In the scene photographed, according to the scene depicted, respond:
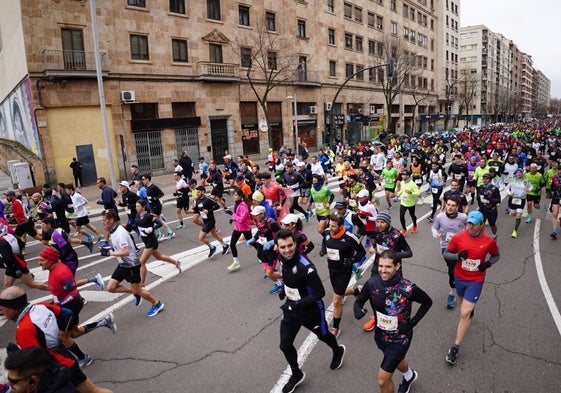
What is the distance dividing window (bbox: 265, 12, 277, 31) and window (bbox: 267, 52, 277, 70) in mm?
2300

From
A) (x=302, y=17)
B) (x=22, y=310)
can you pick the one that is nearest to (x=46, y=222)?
(x=22, y=310)

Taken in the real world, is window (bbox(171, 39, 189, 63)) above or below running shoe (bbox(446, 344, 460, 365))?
above

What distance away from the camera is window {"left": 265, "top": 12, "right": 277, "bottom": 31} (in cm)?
3062

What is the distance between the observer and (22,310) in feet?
11.6

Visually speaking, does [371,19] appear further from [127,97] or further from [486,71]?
[486,71]

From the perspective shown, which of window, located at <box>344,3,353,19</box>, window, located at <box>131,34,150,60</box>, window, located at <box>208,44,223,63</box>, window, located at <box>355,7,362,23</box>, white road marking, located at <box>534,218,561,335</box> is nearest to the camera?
white road marking, located at <box>534,218,561,335</box>

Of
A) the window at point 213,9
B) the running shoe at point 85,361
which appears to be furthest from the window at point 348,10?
the running shoe at point 85,361

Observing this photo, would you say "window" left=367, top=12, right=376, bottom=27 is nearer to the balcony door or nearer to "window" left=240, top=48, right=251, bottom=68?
"window" left=240, top=48, right=251, bottom=68

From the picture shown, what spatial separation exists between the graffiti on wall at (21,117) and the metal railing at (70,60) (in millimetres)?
1577

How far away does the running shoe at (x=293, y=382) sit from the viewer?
156 inches

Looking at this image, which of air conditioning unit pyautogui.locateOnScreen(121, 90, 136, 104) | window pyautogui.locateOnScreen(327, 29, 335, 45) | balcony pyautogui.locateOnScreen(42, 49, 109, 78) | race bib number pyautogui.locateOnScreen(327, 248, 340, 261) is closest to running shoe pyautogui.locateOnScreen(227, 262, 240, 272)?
race bib number pyautogui.locateOnScreen(327, 248, 340, 261)

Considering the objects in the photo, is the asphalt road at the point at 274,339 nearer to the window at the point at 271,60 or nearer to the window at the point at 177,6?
the window at the point at 177,6

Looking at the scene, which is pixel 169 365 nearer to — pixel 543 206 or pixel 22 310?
pixel 22 310

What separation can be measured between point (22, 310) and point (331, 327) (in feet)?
12.0
